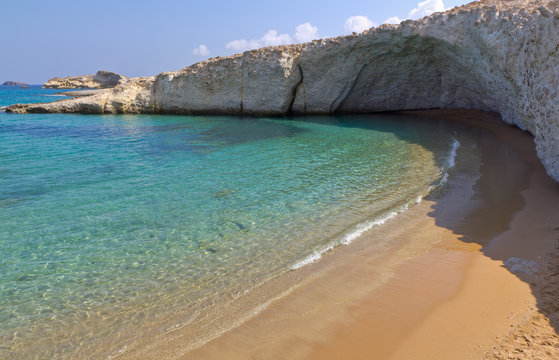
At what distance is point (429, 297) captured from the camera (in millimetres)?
4371

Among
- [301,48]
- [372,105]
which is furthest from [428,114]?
[301,48]

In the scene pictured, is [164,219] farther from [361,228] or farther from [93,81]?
[93,81]

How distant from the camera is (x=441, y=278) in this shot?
4812mm

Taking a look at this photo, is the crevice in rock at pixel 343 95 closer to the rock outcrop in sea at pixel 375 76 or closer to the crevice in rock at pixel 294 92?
the rock outcrop in sea at pixel 375 76

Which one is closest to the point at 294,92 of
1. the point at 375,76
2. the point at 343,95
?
the point at 343,95

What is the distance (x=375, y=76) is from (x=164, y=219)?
64.7ft

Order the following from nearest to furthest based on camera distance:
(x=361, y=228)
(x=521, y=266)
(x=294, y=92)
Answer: (x=521, y=266) → (x=361, y=228) → (x=294, y=92)

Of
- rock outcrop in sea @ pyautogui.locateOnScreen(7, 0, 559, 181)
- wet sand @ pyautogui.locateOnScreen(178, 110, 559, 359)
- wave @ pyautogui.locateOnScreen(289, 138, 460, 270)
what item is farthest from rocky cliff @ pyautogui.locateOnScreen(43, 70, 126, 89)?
wet sand @ pyautogui.locateOnScreen(178, 110, 559, 359)

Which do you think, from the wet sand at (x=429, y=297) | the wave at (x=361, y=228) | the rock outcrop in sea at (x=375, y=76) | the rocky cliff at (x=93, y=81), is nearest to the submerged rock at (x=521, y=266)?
the wet sand at (x=429, y=297)

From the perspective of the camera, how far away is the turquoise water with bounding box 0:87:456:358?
441 cm

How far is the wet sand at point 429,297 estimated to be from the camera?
138 inches

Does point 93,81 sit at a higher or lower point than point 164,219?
higher

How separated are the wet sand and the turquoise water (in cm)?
67

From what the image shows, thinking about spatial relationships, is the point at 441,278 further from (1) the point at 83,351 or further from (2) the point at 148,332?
(1) the point at 83,351
